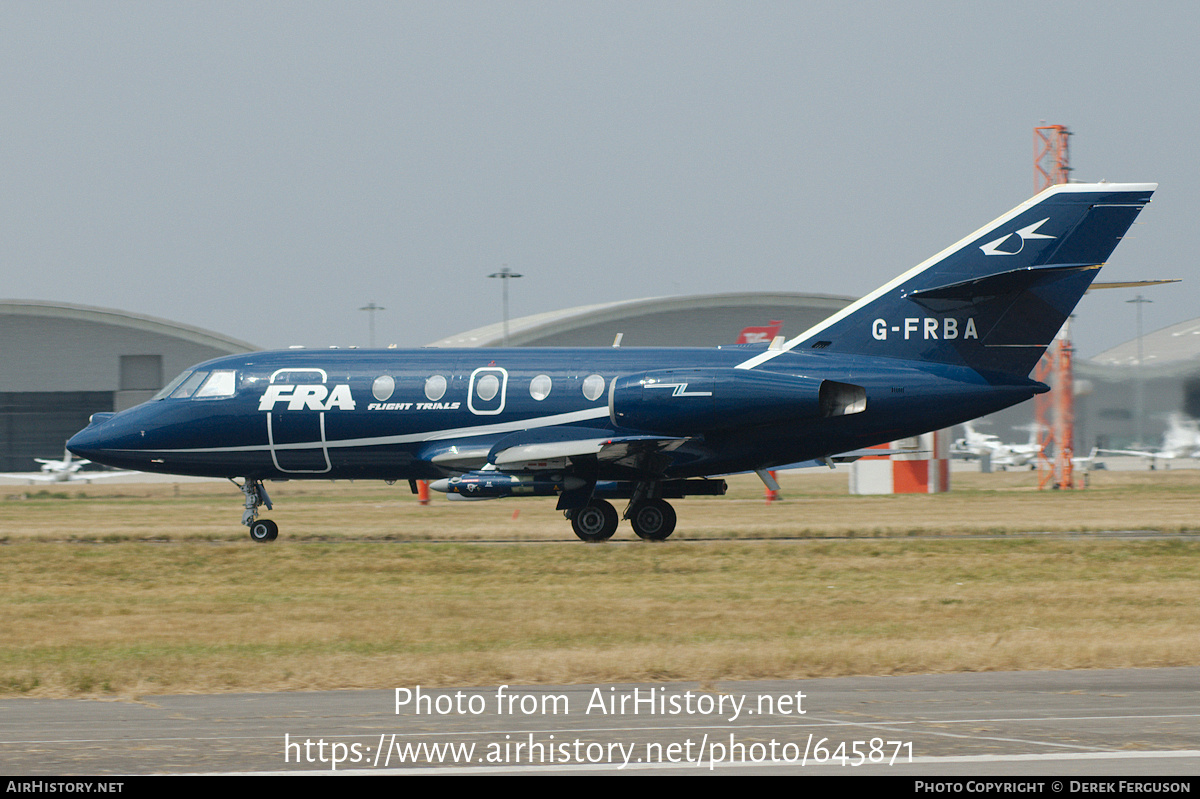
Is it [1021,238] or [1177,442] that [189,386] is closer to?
[1021,238]

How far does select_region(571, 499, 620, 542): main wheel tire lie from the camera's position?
77.7 feet

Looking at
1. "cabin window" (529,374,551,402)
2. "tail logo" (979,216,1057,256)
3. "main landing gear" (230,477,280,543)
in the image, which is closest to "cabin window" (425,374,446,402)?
"cabin window" (529,374,551,402)

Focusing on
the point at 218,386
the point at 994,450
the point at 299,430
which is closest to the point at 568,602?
the point at 299,430

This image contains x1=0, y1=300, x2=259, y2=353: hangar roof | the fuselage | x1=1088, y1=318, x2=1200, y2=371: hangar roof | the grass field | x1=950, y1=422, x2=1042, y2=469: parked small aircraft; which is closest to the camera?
the grass field

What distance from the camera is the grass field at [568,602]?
447 inches

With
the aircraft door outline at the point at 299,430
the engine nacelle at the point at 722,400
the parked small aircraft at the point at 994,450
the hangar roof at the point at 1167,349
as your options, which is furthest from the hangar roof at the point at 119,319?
the engine nacelle at the point at 722,400

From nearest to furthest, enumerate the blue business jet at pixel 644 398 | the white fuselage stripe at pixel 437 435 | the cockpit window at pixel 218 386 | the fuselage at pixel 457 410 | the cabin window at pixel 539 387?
the blue business jet at pixel 644 398 → the fuselage at pixel 457 410 → the white fuselage stripe at pixel 437 435 → the cabin window at pixel 539 387 → the cockpit window at pixel 218 386

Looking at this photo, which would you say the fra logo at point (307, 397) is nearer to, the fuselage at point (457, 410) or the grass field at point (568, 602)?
the fuselage at point (457, 410)

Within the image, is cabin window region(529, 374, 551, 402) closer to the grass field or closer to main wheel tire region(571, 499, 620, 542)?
main wheel tire region(571, 499, 620, 542)

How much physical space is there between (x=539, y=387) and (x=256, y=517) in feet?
19.6

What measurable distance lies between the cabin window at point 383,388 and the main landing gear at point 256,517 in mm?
2904

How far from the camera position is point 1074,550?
2091cm

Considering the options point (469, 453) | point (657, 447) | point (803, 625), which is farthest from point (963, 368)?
point (803, 625)

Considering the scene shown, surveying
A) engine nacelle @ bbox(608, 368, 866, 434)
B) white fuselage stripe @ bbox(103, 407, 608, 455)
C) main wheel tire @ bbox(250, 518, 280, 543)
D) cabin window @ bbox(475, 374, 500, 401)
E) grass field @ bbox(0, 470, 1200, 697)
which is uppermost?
cabin window @ bbox(475, 374, 500, 401)
